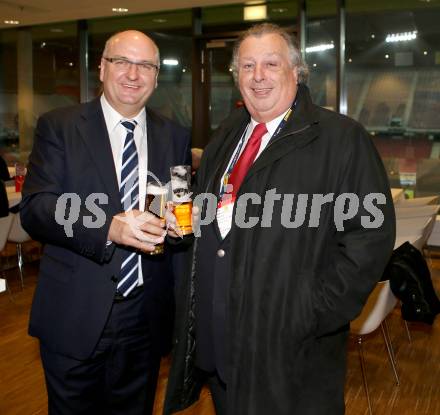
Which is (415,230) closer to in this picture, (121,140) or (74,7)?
(121,140)

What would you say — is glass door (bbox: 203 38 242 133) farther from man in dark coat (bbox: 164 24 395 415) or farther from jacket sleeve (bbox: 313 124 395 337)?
jacket sleeve (bbox: 313 124 395 337)

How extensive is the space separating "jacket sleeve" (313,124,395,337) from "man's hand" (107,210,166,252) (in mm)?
543

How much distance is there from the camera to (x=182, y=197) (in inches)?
75.9

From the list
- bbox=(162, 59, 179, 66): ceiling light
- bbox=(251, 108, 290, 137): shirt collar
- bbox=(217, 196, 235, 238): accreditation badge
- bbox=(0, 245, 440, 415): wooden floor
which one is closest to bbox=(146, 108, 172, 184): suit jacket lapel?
bbox=(217, 196, 235, 238): accreditation badge

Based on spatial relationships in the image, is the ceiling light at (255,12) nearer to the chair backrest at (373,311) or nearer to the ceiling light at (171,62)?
the ceiling light at (171,62)

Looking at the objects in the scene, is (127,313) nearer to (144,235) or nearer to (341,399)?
(144,235)

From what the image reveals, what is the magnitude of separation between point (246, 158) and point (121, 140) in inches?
21.4

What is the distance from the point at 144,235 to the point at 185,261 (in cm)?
43

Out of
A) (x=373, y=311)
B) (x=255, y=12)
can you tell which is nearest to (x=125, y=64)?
(x=373, y=311)

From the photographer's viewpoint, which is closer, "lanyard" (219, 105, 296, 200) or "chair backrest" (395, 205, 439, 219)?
"lanyard" (219, 105, 296, 200)

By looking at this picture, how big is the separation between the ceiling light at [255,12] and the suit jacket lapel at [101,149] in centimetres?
700

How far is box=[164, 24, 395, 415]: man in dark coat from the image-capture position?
1767 millimetres

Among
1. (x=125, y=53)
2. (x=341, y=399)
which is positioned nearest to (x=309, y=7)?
(x=125, y=53)

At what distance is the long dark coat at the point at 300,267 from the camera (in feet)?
5.79
